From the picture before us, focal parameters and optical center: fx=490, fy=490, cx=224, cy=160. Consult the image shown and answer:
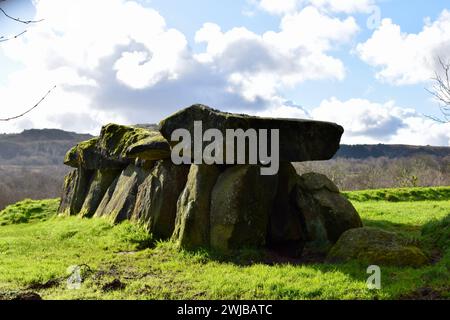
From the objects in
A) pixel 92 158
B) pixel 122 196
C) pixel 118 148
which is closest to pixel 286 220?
pixel 122 196

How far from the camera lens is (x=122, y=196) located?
20.8 metres

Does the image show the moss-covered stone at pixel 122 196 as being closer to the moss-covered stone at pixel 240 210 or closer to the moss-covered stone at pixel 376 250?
the moss-covered stone at pixel 240 210

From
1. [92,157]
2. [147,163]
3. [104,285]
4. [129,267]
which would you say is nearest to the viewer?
[104,285]

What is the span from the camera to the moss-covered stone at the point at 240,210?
A: 14438 millimetres

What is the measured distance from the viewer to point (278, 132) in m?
15.6

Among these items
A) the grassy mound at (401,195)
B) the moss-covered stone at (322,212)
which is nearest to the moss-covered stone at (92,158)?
the moss-covered stone at (322,212)

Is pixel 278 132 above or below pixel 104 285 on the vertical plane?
above

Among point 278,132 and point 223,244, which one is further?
point 278,132

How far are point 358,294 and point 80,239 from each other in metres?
11.8

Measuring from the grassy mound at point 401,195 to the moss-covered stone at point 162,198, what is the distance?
2017cm
